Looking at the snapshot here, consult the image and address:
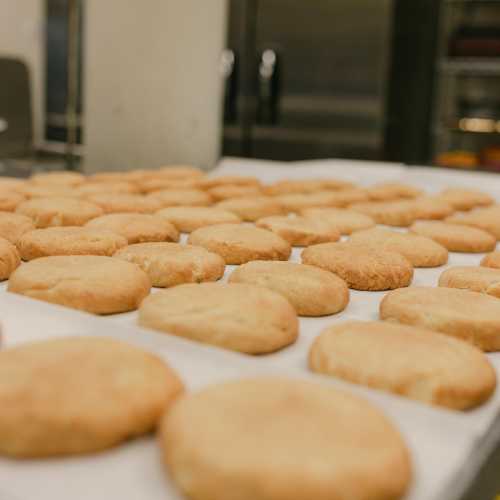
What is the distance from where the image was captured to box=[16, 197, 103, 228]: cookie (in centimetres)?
130

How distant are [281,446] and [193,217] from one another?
0.95 m

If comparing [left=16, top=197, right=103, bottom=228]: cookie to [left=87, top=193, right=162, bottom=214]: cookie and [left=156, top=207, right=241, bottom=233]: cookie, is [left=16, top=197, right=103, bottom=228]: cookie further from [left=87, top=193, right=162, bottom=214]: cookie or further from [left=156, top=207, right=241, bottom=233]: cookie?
[left=156, top=207, right=241, bottom=233]: cookie

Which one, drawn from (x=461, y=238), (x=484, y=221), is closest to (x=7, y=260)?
(x=461, y=238)

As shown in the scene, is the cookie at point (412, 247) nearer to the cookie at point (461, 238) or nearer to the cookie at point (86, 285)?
the cookie at point (461, 238)

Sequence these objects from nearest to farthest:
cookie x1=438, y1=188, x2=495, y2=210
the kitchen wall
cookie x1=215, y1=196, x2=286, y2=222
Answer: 1. cookie x1=215, y1=196, x2=286, y2=222
2. cookie x1=438, y1=188, x2=495, y2=210
3. the kitchen wall

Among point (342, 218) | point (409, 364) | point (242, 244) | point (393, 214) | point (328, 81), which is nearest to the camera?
point (409, 364)

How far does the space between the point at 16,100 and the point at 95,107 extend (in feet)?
4.55

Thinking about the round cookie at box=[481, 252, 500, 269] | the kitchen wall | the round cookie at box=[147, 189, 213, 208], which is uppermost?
the kitchen wall

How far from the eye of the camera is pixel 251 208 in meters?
1.53

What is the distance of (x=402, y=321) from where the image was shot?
2.70 ft

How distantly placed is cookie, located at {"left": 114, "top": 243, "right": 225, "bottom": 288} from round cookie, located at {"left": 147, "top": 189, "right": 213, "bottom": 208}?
0.54 metres

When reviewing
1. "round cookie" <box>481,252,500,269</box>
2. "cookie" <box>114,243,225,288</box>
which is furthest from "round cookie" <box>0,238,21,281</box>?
"round cookie" <box>481,252,500,269</box>

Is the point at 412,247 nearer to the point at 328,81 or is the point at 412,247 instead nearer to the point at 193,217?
the point at 193,217

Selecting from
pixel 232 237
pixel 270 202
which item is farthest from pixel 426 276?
pixel 270 202
